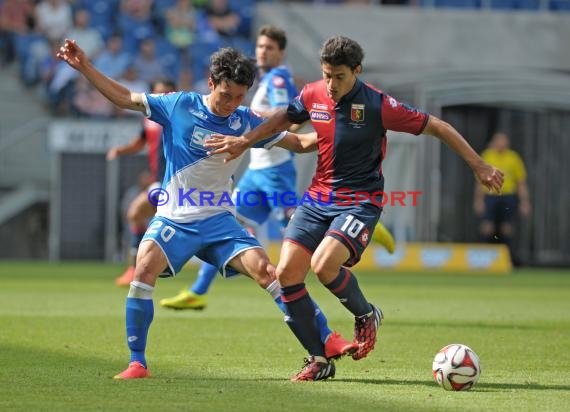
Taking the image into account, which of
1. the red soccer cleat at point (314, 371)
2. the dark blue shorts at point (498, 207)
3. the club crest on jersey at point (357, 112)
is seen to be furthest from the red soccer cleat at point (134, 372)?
the dark blue shorts at point (498, 207)

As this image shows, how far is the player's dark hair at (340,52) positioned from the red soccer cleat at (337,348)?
5.85 feet

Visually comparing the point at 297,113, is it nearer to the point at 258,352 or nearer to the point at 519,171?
the point at 258,352

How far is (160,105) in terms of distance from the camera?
807 cm

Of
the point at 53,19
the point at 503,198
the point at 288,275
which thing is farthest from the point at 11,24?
the point at 288,275

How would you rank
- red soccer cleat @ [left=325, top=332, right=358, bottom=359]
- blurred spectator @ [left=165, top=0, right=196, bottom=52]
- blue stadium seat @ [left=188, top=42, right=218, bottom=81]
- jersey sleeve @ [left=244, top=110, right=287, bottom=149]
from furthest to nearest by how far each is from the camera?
blurred spectator @ [left=165, top=0, right=196, bottom=52] → blue stadium seat @ [left=188, top=42, right=218, bottom=81] → jersey sleeve @ [left=244, top=110, right=287, bottom=149] → red soccer cleat @ [left=325, top=332, right=358, bottom=359]

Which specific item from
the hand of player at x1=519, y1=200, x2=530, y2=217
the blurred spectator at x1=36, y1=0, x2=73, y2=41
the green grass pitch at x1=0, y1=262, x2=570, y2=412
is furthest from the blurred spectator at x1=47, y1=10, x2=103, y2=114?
the hand of player at x1=519, y1=200, x2=530, y2=217

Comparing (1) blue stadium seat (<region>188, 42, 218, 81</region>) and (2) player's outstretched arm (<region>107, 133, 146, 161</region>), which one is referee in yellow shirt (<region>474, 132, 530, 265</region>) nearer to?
(1) blue stadium seat (<region>188, 42, 218, 81</region>)

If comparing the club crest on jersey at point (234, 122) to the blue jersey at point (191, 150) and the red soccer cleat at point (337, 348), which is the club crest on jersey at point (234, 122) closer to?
the blue jersey at point (191, 150)

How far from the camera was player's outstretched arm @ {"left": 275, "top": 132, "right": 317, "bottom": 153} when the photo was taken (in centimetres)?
826

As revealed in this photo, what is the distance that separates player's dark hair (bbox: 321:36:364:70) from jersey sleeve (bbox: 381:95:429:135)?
1.30 ft

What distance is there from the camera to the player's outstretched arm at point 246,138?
25.4 ft

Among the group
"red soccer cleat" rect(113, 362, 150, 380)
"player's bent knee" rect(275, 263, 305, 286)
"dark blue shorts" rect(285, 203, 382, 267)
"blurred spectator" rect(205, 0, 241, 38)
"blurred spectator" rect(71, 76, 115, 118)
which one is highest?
"blurred spectator" rect(205, 0, 241, 38)

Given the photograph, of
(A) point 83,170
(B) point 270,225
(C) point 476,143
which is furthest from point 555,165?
(A) point 83,170

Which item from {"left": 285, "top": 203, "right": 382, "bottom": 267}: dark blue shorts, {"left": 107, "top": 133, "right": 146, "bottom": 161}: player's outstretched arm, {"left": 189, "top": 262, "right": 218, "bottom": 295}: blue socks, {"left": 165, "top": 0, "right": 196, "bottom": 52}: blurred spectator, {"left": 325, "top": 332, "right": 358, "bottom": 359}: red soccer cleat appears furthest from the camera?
{"left": 165, "top": 0, "right": 196, "bottom": 52}: blurred spectator
